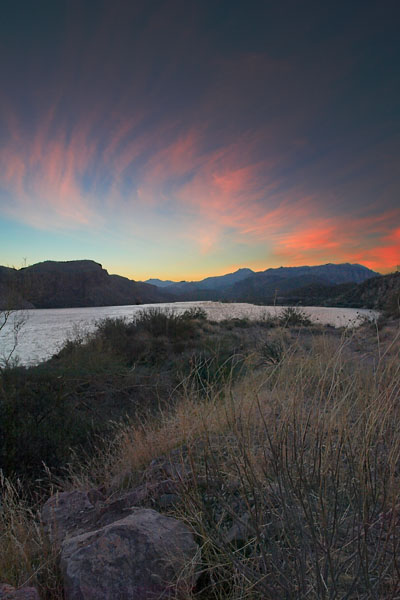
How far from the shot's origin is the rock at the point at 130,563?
1.56 metres

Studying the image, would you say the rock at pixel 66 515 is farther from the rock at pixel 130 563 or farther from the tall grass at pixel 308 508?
the tall grass at pixel 308 508

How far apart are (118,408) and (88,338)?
5.56 meters

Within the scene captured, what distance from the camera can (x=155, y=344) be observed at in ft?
39.7

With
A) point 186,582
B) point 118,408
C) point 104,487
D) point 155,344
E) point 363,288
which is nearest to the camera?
point 186,582

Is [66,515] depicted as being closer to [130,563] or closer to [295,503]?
[130,563]

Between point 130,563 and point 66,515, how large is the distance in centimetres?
117

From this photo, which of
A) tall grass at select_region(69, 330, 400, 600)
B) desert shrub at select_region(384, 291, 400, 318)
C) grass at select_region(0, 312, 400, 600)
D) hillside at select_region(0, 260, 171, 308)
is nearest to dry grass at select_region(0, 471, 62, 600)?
grass at select_region(0, 312, 400, 600)

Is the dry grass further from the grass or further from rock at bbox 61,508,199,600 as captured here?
rock at bbox 61,508,199,600

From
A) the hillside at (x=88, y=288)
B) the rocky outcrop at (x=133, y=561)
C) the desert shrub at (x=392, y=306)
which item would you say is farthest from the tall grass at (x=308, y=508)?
the hillside at (x=88, y=288)

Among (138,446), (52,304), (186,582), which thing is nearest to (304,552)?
(186,582)

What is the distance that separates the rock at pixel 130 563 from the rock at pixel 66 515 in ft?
1.71

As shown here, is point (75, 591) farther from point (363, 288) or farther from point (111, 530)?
point (363, 288)

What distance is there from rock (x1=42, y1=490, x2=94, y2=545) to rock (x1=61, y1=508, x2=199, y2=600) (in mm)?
521

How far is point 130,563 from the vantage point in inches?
64.2
